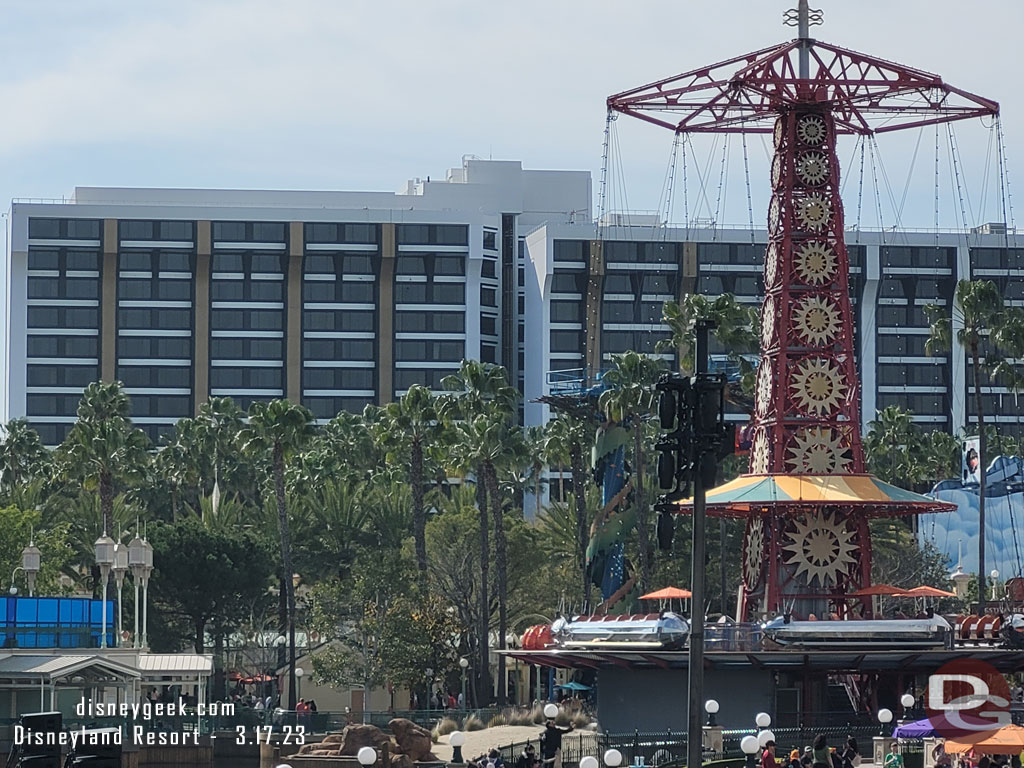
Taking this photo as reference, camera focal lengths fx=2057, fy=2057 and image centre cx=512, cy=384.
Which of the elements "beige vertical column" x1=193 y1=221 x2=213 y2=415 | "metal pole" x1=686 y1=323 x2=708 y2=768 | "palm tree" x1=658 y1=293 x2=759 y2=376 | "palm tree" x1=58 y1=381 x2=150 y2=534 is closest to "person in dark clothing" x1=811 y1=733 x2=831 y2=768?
"metal pole" x1=686 y1=323 x2=708 y2=768

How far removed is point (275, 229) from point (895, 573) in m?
77.0

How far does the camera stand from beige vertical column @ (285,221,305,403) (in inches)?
6496

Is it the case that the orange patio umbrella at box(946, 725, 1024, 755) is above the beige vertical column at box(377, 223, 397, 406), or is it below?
below

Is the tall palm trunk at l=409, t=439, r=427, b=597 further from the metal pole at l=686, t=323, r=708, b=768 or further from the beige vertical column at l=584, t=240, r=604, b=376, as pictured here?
the metal pole at l=686, t=323, r=708, b=768

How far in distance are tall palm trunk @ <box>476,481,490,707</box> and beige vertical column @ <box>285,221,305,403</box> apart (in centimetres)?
7030

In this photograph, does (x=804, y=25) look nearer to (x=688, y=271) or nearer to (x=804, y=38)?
(x=804, y=38)

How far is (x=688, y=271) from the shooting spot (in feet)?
531

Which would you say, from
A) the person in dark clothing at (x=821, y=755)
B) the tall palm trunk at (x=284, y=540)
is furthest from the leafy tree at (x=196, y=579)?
the person in dark clothing at (x=821, y=755)

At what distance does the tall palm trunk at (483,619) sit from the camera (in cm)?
9075

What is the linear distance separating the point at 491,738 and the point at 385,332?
3999 inches

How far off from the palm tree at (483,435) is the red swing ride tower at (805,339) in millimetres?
27506

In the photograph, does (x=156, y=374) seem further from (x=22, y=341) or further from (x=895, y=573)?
(x=895, y=573)

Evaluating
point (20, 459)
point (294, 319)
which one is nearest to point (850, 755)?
point (20, 459)

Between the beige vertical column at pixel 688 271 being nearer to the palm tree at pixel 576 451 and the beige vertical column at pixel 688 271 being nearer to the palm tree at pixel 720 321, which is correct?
the palm tree at pixel 576 451
